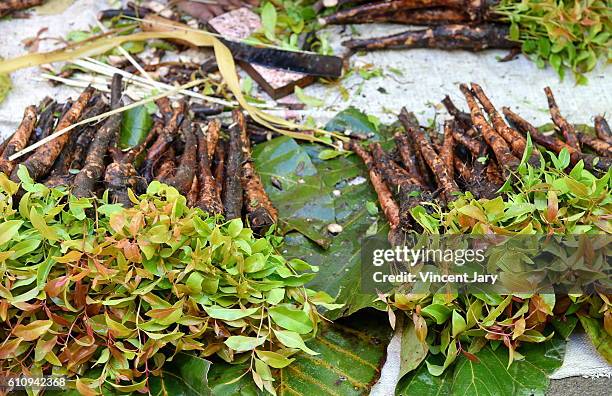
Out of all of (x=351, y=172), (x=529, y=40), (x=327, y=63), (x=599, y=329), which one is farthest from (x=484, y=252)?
(x=529, y=40)

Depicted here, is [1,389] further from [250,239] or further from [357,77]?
[357,77]

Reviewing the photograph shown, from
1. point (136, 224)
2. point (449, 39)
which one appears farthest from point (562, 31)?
point (136, 224)

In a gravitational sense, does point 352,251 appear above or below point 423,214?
below

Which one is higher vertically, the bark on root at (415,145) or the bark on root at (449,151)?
the bark on root at (449,151)

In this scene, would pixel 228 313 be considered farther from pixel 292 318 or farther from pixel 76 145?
pixel 76 145

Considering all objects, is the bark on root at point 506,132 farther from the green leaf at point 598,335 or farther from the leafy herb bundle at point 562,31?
the leafy herb bundle at point 562,31

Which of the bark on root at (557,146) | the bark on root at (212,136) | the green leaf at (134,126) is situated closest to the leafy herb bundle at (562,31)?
the bark on root at (557,146)

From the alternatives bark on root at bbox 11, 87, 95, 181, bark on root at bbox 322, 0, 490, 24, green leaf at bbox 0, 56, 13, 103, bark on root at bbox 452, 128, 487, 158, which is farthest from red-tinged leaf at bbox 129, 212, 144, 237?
bark on root at bbox 322, 0, 490, 24
